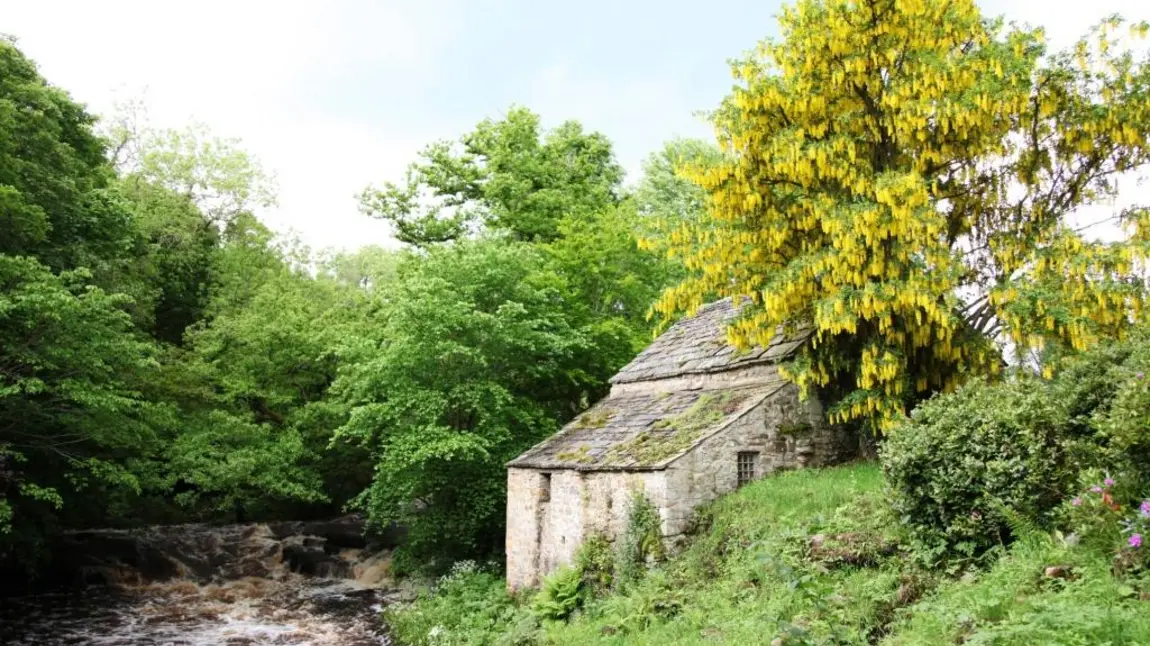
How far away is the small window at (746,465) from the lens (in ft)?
43.2

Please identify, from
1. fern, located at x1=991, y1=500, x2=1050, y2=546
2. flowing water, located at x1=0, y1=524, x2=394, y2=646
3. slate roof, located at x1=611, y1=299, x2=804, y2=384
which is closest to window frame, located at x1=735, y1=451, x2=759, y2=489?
slate roof, located at x1=611, y1=299, x2=804, y2=384

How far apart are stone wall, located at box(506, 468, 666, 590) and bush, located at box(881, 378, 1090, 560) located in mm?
4583

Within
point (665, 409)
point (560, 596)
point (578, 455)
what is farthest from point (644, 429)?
point (560, 596)

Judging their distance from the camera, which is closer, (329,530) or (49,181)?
(49,181)

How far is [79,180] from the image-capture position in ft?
69.9

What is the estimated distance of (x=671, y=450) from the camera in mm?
12906

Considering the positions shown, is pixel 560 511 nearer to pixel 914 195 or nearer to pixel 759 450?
pixel 759 450

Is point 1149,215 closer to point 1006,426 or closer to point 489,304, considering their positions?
point 1006,426

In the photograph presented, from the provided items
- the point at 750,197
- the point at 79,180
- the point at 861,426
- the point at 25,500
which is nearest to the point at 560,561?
the point at 861,426

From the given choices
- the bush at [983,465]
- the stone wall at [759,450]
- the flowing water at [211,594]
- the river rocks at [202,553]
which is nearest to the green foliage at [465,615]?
the flowing water at [211,594]

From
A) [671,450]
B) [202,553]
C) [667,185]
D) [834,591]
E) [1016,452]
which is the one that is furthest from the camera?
[667,185]

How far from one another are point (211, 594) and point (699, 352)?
14.9 m

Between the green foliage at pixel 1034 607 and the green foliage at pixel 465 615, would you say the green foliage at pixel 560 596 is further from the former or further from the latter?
the green foliage at pixel 1034 607

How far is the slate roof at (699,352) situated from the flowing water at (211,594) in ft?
27.3
